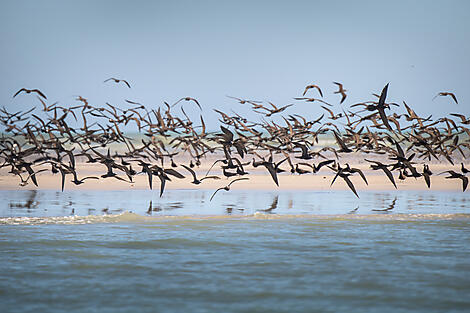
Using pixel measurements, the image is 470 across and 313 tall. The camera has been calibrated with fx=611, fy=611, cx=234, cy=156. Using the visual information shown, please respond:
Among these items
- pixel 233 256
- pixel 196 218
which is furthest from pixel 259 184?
pixel 233 256

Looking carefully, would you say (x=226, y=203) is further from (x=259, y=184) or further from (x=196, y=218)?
(x=259, y=184)

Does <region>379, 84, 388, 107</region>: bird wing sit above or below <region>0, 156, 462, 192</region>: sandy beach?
above

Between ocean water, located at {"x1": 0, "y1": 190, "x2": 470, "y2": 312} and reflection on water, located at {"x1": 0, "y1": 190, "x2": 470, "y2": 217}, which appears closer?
ocean water, located at {"x1": 0, "y1": 190, "x2": 470, "y2": 312}

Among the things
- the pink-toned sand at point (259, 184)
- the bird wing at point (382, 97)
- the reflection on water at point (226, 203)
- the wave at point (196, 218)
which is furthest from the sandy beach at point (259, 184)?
the bird wing at point (382, 97)

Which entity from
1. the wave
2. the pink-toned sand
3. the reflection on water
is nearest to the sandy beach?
the pink-toned sand

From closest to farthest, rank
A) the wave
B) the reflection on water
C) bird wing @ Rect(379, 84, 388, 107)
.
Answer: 1. bird wing @ Rect(379, 84, 388, 107)
2. the wave
3. the reflection on water

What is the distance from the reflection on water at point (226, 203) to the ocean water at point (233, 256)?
0.16 ft

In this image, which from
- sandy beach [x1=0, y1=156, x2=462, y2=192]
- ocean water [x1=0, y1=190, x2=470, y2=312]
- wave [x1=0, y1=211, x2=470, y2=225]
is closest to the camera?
ocean water [x1=0, y1=190, x2=470, y2=312]

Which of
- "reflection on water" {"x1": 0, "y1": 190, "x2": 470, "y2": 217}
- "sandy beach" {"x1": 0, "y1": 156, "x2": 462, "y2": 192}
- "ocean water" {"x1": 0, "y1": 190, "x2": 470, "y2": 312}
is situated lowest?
"ocean water" {"x1": 0, "y1": 190, "x2": 470, "y2": 312}

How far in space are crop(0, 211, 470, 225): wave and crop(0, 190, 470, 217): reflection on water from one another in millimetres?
400

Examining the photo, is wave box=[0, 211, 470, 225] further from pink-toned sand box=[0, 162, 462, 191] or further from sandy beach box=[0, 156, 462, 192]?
pink-toned sand box=[0, 162, 462, 191]

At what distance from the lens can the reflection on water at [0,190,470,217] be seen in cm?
1012

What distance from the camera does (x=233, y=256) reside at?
6875mm

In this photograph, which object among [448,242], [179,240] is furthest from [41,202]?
[448,242]
